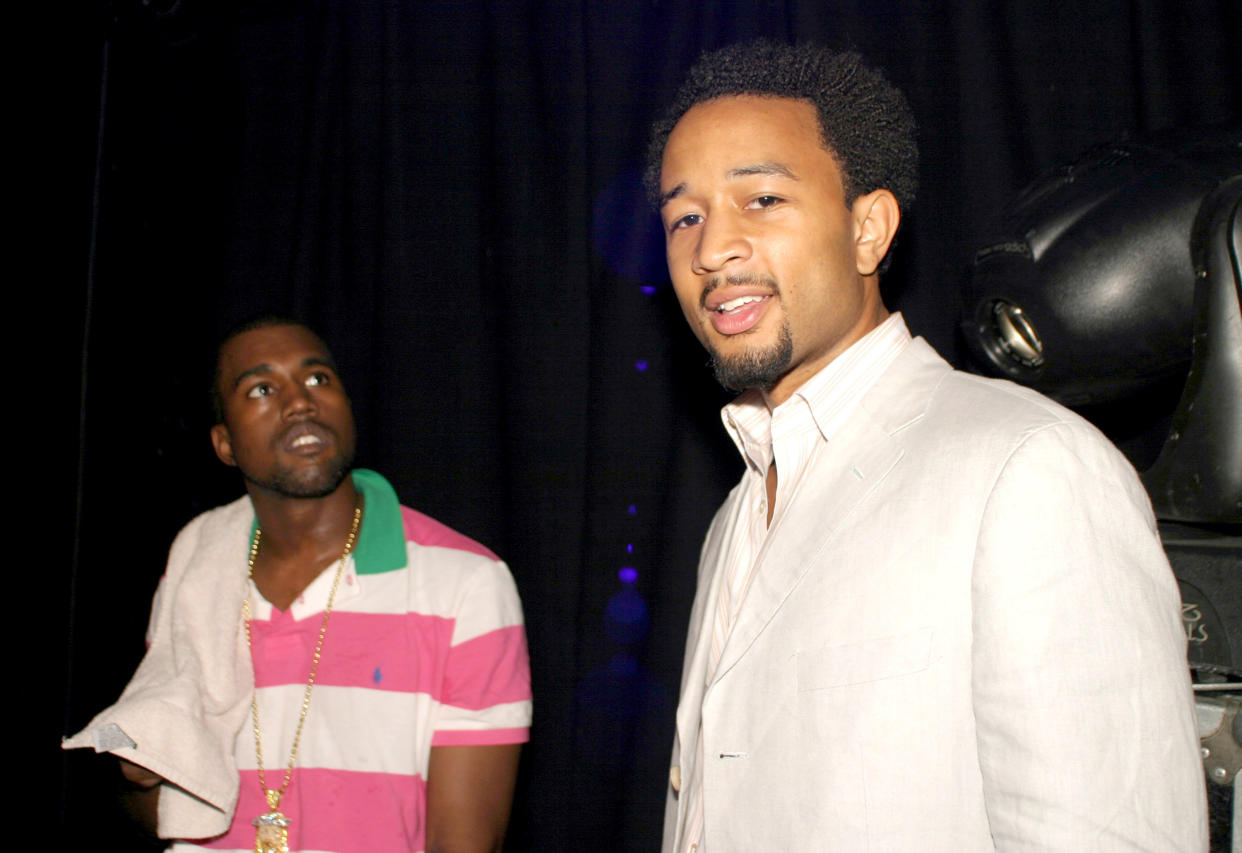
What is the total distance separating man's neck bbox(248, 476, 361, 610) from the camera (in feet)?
5.53

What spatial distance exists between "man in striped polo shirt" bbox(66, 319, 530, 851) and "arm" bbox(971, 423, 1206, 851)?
97 centimetres

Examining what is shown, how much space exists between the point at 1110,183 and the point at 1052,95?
0.88 metres

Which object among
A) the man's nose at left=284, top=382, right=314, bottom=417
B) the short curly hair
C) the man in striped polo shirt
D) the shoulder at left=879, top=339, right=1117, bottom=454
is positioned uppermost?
the short curly hair

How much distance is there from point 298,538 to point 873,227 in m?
1.21

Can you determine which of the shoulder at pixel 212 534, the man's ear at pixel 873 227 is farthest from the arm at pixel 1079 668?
the shoulder at pixel 212 534

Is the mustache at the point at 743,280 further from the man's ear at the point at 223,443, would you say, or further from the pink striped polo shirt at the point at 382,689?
the man's ear at the point at 223,443

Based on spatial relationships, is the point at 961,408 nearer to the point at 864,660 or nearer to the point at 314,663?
the point at 864,660

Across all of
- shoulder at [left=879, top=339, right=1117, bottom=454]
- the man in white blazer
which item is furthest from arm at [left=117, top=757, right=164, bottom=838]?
shoulder at [left=879, top=339, right=1117, bottom=454]

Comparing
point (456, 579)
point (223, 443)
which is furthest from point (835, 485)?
point (223, 443)

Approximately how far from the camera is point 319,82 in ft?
7.58

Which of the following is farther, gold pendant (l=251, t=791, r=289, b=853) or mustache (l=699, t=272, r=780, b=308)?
gold pendant (l=251, t=791, r=289, b=853)

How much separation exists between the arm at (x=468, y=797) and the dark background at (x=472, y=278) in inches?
20.5

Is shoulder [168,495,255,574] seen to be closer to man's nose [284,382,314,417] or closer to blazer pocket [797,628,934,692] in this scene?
man's nose [284,382,314,417]

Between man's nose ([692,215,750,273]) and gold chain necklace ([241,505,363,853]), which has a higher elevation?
man's nose ([692,215,750,273])
